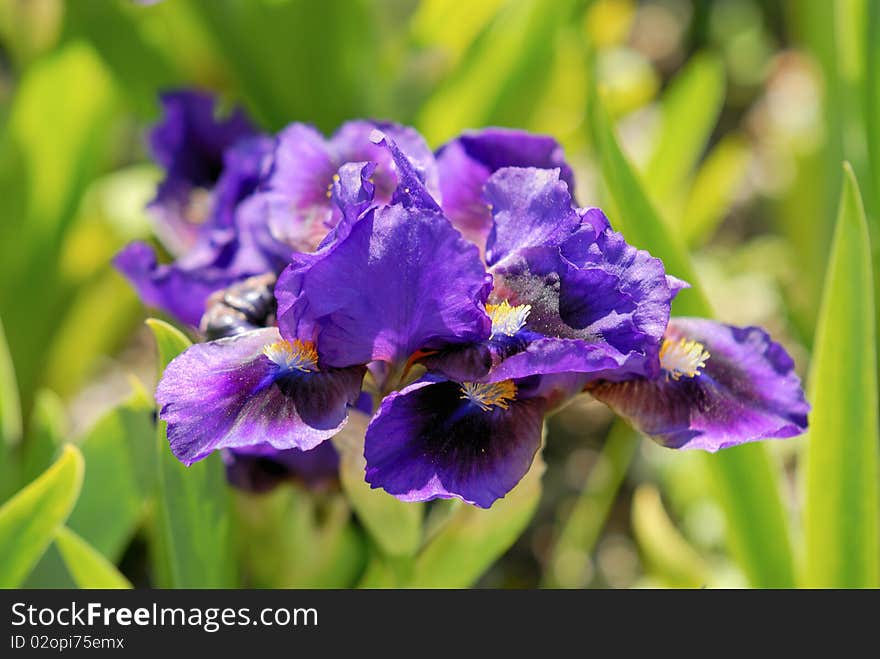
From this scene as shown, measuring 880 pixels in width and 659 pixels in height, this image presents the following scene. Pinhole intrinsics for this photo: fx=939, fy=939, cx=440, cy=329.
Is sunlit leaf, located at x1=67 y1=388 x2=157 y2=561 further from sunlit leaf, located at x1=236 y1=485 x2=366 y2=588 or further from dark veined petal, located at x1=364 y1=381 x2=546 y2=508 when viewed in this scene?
dark veined petal, located at x1=364 y1=381 x2=546 y2=508

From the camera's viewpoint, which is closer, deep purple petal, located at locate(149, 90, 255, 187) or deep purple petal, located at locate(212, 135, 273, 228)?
deep purple petal, located at locate(212, 135, 273, 228)

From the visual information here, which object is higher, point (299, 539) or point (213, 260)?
point (213, 260)

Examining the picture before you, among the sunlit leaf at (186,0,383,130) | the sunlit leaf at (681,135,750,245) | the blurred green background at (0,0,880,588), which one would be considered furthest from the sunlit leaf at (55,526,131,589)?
the sunlit leaf at (681,135,750,245)

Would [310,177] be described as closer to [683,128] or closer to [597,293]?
[597,293]

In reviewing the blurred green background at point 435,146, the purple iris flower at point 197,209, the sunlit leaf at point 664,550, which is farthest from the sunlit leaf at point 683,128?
the purple iris flower at point 197,209

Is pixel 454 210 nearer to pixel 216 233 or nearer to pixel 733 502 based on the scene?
pixel 216 233

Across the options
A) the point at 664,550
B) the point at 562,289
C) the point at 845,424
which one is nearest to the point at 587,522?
the point at 664,550
